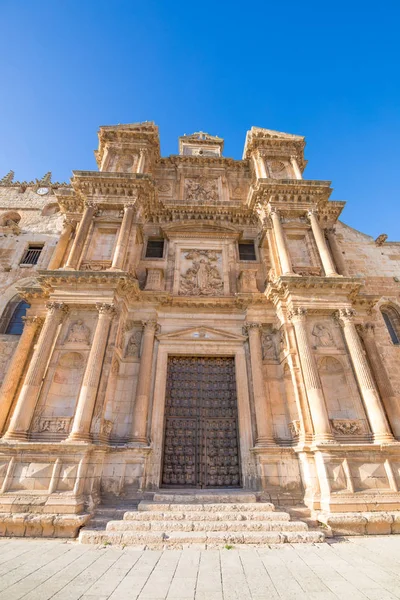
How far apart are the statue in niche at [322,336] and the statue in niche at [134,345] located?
6.74m

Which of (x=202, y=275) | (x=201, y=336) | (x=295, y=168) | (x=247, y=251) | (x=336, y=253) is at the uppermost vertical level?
(x=295, y=168)

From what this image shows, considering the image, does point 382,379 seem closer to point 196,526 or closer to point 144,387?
point 196,526

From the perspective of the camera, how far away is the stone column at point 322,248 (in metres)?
11.9

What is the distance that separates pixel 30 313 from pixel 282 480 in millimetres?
11103

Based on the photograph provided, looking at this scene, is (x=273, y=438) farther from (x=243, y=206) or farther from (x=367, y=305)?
(x=243, y=206)

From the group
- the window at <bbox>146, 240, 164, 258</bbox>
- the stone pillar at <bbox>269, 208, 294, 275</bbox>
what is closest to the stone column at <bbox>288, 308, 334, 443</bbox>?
the stone pillar at <bbox>269, 208, 294, 275</bbox>

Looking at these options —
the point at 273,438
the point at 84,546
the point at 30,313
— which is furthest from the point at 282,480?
the point at 30,313

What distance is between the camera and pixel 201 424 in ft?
34.3

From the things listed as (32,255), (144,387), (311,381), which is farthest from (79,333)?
(32,255)

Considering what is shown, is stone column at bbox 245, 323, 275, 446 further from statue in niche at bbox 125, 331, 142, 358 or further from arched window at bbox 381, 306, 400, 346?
arched window at bbox 381, 306, 400, 346

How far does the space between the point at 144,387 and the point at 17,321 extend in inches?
320

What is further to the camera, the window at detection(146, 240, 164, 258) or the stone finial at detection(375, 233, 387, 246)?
the stone finial at detection(375, 233, 387, 246)

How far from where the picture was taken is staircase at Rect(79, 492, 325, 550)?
20.2 ft

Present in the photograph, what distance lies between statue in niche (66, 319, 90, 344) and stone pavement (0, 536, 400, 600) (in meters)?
5.52
